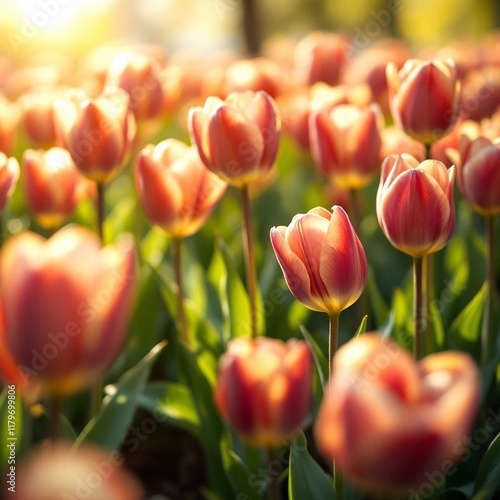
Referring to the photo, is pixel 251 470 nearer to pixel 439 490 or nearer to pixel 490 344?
pixel 439 490

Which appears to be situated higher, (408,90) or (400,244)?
(408,90)

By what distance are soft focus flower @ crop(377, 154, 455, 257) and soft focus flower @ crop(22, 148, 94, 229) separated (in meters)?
0.82

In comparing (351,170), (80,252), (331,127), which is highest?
(80,252)

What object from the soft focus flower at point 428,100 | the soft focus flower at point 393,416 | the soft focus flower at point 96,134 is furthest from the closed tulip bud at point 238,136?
the soft focus flower at point 393,416

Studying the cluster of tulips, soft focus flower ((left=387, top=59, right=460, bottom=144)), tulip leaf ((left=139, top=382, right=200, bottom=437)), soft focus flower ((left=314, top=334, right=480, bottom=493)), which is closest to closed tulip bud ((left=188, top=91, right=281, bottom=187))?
the cluster of tulips

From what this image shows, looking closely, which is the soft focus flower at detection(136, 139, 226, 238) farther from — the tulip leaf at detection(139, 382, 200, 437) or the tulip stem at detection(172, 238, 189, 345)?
the tulip leaf at detection(139, 382, 200, 437)

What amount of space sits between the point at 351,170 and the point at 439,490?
780 millimetres

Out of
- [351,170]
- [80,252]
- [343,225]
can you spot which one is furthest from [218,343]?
[80,252]

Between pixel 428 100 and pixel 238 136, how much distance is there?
1.47ft

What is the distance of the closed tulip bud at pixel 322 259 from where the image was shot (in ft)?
3.49

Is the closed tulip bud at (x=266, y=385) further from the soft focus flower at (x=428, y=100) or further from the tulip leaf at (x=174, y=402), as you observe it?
the soft focus flower at (x=428, y=100)

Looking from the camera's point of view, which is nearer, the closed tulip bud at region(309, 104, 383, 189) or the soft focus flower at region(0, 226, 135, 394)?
the soft focus flower at region(0, 226, 135, 394)

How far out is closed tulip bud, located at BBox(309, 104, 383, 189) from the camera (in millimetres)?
1731

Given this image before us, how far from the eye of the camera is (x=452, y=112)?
1629mm
